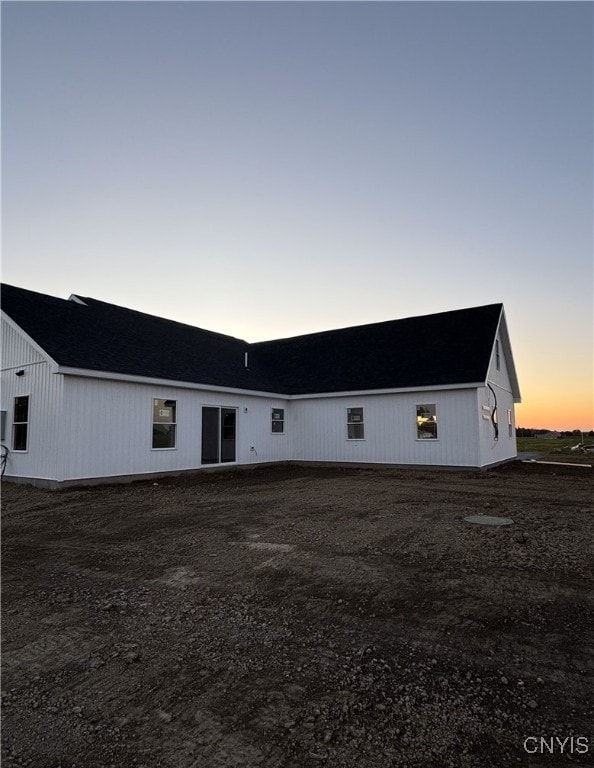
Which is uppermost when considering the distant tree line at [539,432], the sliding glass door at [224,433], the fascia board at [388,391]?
the fascia board at [388,391]

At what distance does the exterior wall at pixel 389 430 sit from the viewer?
15281 millimetres

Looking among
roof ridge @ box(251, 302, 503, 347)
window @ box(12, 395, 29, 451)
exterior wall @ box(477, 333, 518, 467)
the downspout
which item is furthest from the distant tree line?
window @ box(12, 395, 29, 451)

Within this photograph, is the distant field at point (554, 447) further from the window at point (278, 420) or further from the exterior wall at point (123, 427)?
the exterior wall at point (123, 427)

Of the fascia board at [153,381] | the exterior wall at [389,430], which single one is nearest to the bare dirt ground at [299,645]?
the fascia board at [153,381]

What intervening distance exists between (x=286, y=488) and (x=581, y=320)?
17.6m

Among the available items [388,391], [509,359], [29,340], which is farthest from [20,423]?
[509,359]

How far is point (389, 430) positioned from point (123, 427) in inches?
391

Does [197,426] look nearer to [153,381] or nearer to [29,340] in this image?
[153,381]

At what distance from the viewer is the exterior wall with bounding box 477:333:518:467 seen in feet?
50.8

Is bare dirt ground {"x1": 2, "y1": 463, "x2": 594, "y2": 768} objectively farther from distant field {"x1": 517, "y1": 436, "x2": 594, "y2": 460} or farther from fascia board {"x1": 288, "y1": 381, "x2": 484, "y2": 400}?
distant field {"x1": 517, "y1": 436, "x2": 594, "y2": 460}

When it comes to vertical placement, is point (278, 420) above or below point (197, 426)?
above

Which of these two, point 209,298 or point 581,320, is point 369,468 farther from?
point 581,320

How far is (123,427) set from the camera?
40.8 ft

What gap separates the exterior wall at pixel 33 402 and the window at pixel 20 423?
0.43 feet
